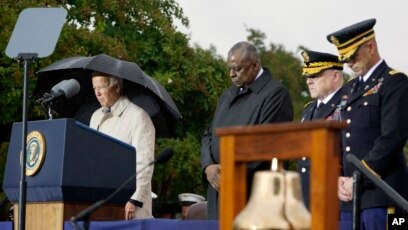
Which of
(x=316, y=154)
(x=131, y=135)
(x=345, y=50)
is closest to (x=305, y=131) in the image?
(x=316, y=154)

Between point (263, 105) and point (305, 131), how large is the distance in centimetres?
363

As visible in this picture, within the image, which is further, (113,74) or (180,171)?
(180,171)

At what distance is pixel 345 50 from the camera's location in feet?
24.1

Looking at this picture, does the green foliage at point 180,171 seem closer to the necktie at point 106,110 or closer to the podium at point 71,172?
the necktie at point 106,110

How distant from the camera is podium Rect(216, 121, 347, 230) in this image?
4.12 m

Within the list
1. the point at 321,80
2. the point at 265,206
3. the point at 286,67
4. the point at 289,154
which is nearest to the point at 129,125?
the point at 321,80

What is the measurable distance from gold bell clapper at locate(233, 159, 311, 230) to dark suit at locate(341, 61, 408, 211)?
313 centimetres

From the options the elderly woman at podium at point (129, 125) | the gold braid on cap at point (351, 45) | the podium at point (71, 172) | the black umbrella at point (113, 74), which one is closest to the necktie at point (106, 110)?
the elderly woman at podium at point (129, 125)

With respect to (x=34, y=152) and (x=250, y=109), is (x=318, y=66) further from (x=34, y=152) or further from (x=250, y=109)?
(x=34, y=152)

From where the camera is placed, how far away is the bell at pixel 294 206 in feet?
12.9

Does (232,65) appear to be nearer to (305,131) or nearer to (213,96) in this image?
(305,131)

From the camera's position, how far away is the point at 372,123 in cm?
732

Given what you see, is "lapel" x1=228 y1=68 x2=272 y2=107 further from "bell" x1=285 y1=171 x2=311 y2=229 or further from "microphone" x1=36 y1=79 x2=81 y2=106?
"bell" x1=285 y1=171 x2=311 y2=229

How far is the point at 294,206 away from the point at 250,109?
392 centimetres
